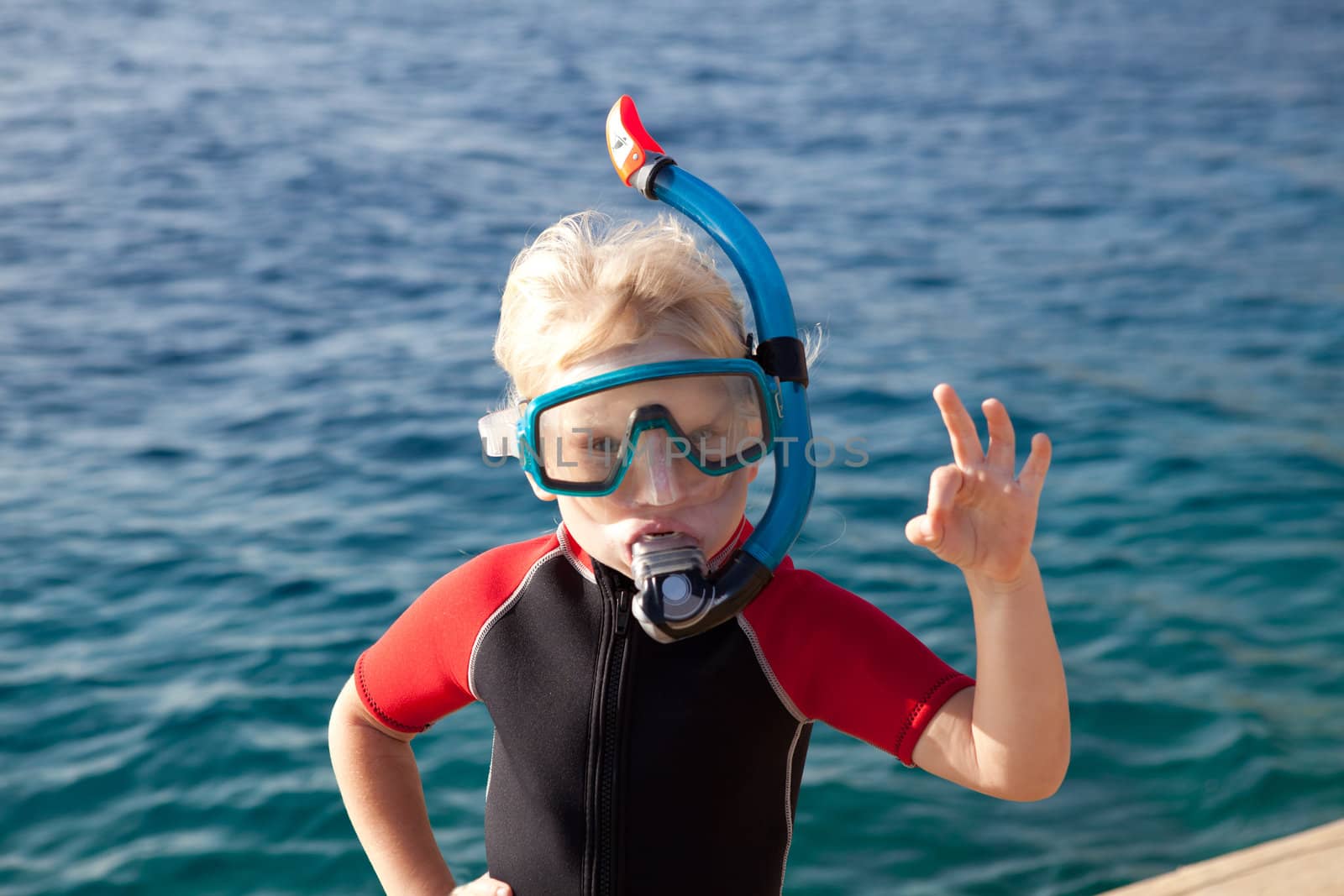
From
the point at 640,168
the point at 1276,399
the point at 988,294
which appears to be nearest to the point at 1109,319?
the point at 988,294

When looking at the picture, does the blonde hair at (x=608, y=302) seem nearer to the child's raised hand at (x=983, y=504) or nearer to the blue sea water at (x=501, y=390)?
the child's raised hand at (x=983, y=504)

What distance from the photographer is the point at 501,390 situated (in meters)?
6.46

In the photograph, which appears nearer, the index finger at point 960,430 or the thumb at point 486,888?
the index finger at point 960,430

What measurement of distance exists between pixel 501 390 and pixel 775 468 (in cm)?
476

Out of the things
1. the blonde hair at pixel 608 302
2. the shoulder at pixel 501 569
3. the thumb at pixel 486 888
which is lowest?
the thumb at pixel 486 888

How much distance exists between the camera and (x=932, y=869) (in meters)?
3.71

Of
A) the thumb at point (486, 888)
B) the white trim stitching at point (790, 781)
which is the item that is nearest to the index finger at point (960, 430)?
the white trim stitching at point (790, 781)

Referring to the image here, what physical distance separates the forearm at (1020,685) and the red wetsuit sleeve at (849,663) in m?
0.10

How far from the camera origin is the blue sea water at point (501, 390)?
13.0 ft

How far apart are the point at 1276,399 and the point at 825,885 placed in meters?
3.72

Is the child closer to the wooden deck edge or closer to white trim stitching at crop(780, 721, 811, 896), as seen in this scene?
white trim stitching at crop(780, 721, 811, 896)

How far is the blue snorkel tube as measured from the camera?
1688mm

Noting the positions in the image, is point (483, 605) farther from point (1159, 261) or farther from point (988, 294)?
point (1159, 261)

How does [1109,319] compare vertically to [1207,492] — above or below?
above
